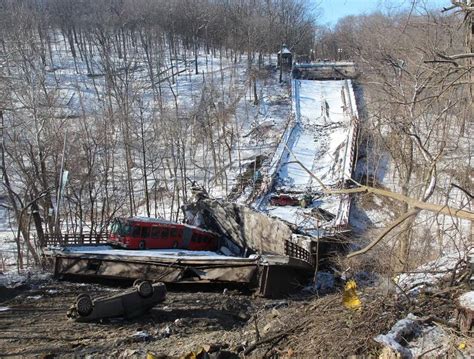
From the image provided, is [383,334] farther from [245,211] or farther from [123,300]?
[245,211]

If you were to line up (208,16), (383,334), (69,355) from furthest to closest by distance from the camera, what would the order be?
(208,16), (69,355), (383,334)

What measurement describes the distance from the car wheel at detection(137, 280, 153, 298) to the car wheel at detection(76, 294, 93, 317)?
3.85ft

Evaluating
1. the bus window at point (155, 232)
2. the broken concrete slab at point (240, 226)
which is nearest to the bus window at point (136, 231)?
the bus window at point (155, 232)

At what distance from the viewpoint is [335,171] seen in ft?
111

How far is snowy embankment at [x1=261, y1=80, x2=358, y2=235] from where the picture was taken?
28.4m

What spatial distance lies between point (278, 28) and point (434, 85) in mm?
60868

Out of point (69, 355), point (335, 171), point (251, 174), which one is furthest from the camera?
point (251, 174)

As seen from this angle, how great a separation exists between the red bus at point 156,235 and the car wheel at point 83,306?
729 cm

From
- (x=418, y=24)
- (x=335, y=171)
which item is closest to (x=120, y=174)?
(x=335, y=171)

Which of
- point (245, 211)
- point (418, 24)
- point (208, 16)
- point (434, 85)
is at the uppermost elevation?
point (208, 16)

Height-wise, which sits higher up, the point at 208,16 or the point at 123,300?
the point at 208,16

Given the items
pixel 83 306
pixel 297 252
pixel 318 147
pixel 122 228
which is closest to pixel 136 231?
pixel 122 228

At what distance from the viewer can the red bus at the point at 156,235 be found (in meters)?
18.2

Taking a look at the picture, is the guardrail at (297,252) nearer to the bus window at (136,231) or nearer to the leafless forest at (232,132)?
the leafless forest at (232,132)
